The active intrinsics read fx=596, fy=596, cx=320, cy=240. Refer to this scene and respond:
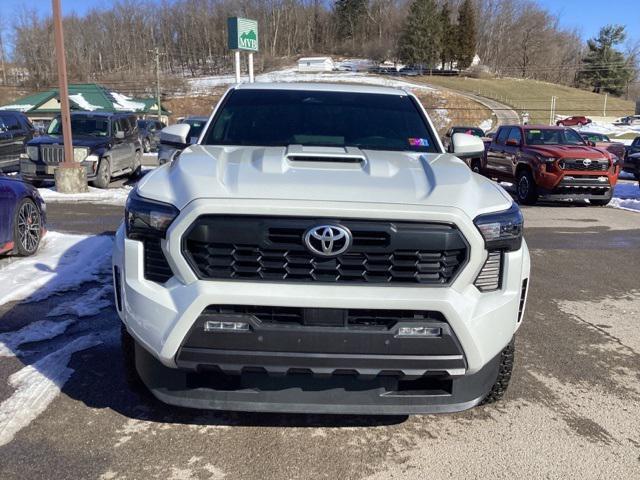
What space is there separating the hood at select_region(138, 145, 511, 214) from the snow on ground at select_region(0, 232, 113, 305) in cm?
287

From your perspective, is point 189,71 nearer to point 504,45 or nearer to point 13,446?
point 504,45

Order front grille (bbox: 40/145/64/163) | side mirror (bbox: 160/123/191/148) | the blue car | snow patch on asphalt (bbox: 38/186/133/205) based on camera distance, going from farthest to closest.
A: front grille (bbox: 40/145/64/163), snow patch on asphalt (bbox: 38/186/133/205), the blue car, side mirror (bbox: 160/123/191/148)

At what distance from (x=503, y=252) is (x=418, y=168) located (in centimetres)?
72

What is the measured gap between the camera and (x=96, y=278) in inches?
238

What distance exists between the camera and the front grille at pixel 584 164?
12695mm

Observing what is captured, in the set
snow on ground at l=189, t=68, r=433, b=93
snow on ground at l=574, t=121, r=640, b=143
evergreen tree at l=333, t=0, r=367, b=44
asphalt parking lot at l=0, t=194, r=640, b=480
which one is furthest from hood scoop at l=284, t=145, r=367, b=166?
evergreen tree at l=333, t=0, r=367, b=44

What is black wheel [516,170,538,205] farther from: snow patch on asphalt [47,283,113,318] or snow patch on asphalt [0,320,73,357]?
snow patch on asphalt [0,320,73,357]

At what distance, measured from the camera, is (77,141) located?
14484mm

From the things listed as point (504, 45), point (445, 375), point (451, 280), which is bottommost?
point (445, 375)

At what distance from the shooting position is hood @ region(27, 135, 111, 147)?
46.1 feet

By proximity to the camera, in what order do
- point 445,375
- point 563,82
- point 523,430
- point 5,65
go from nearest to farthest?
point 445,375 < point 523,430 < point 5,65 < point 563,82

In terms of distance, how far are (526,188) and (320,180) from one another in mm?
11674

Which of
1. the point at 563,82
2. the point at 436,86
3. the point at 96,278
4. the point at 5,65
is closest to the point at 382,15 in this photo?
the point at 563,82

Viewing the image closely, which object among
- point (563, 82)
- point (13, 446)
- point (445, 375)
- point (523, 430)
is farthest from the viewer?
point (563, 82)
